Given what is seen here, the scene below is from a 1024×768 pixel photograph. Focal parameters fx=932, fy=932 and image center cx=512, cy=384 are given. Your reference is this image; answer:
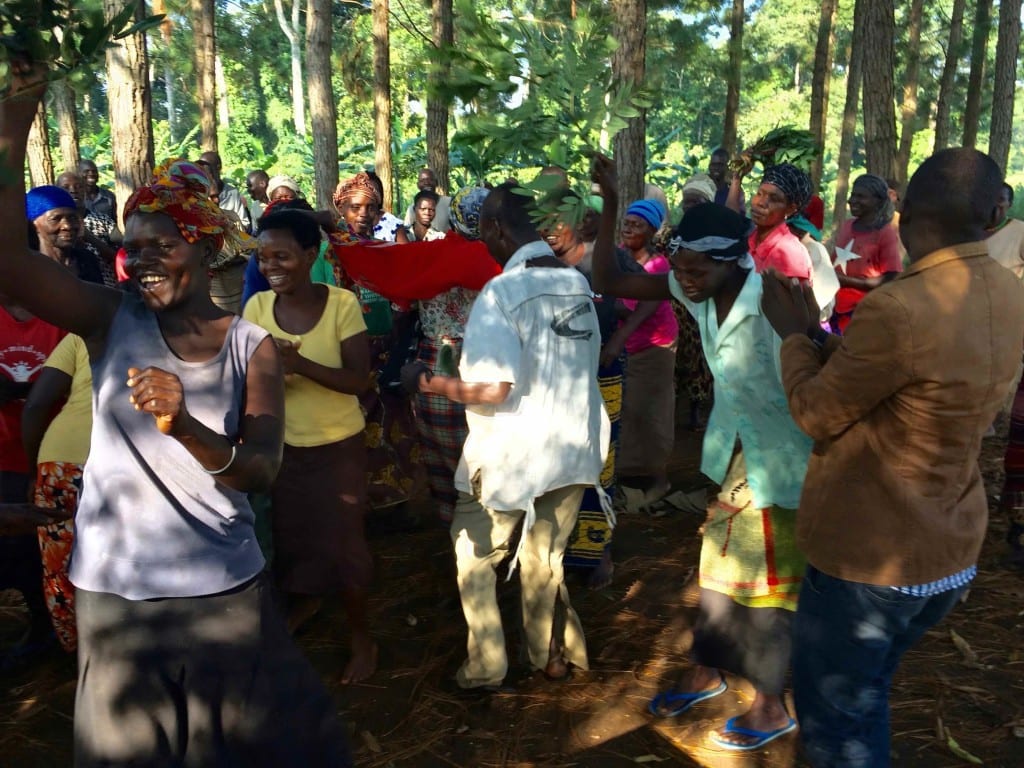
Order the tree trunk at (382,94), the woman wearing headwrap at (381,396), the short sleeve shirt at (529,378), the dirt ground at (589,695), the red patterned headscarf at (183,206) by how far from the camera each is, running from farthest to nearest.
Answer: the tree trunk at (382,94) < the woman wearing headwrap at (381,396) < the dirt ground at (589,695) < the short sleeve shirt at (529,378) < the red patterned headscarf at (183,206)

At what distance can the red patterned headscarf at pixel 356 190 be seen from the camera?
6.01 meters

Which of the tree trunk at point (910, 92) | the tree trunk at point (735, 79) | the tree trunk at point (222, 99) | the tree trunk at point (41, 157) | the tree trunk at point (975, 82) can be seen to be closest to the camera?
the tree trunk at point (41, 157)

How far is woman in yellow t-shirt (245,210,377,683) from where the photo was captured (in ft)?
12.9

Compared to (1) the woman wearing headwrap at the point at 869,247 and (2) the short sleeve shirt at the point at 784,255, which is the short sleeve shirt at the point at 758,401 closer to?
(2) the short sleeve shirt at the point at 784,255

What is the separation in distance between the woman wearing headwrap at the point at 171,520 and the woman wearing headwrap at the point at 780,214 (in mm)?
3009

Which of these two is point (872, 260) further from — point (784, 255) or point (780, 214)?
point (784, 255)

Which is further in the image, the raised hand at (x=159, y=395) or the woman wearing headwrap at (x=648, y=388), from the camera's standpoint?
the woman wearing headwrap at (x=648, y=388)

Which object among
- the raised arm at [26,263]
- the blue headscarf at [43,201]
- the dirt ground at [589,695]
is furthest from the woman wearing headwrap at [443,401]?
the raised arm at [26,263]

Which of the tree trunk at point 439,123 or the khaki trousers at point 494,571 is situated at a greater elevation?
the tree trunk at point 439,123

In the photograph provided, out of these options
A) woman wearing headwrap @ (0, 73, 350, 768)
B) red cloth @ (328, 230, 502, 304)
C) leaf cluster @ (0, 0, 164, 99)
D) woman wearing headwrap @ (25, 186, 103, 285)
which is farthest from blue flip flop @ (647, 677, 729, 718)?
woman wearing headwrap @ (25, 186, 103, 285)

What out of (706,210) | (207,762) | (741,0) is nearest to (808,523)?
(706,210)

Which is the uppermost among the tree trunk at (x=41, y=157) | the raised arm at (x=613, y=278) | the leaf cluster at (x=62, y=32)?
the tree trunk at (x=41, y=157)

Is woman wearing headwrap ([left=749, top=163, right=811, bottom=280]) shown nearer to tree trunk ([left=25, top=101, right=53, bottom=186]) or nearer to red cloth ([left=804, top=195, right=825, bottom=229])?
red cloth ([left=804, top=195, right=825, bottom=229])

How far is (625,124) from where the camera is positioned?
10.1 feet
